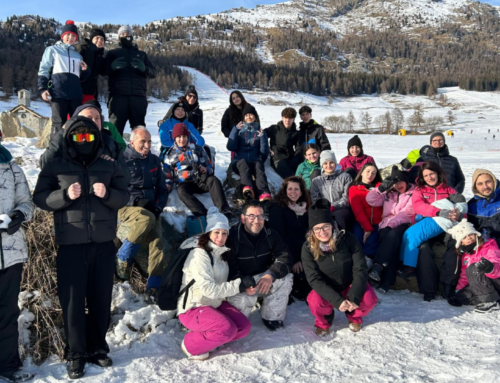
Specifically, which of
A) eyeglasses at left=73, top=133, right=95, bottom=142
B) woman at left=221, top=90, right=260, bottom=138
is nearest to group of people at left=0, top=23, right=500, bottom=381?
eyeglasses at left=73, top=133, right=95, bottom=142

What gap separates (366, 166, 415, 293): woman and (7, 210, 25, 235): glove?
3394 millimetres

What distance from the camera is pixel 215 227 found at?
128 inches

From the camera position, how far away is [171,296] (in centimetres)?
322

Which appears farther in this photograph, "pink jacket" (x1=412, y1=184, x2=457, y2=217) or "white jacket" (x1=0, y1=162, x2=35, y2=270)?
"pink jacket" (x1=412, y1=184, x2=457, y2=217)

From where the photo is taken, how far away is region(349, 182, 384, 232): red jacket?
15.4 feet

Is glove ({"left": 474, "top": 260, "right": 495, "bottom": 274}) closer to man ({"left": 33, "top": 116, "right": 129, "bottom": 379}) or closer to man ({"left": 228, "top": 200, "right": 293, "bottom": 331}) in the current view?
man ({"left": 228, "top": 200, "right": 293, "bottom": 331})

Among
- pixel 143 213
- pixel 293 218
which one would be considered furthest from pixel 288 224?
pixel 143 213

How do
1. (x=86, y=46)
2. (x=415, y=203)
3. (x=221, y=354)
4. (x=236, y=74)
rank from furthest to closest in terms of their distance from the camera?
(x=236, y=74) < (x=86, y=46) < (x=415, y=203) < (x=221, y=354)

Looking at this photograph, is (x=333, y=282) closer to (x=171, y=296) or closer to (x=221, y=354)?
(x=221, y=354)

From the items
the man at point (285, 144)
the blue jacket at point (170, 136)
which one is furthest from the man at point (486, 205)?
the blue jacket at point (170, 136)

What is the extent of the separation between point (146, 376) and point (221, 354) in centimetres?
64

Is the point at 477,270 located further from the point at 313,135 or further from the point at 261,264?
the point at 313,135

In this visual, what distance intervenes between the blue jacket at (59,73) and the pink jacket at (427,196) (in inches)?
180

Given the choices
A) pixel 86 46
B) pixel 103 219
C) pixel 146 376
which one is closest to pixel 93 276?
pixel 103 219
